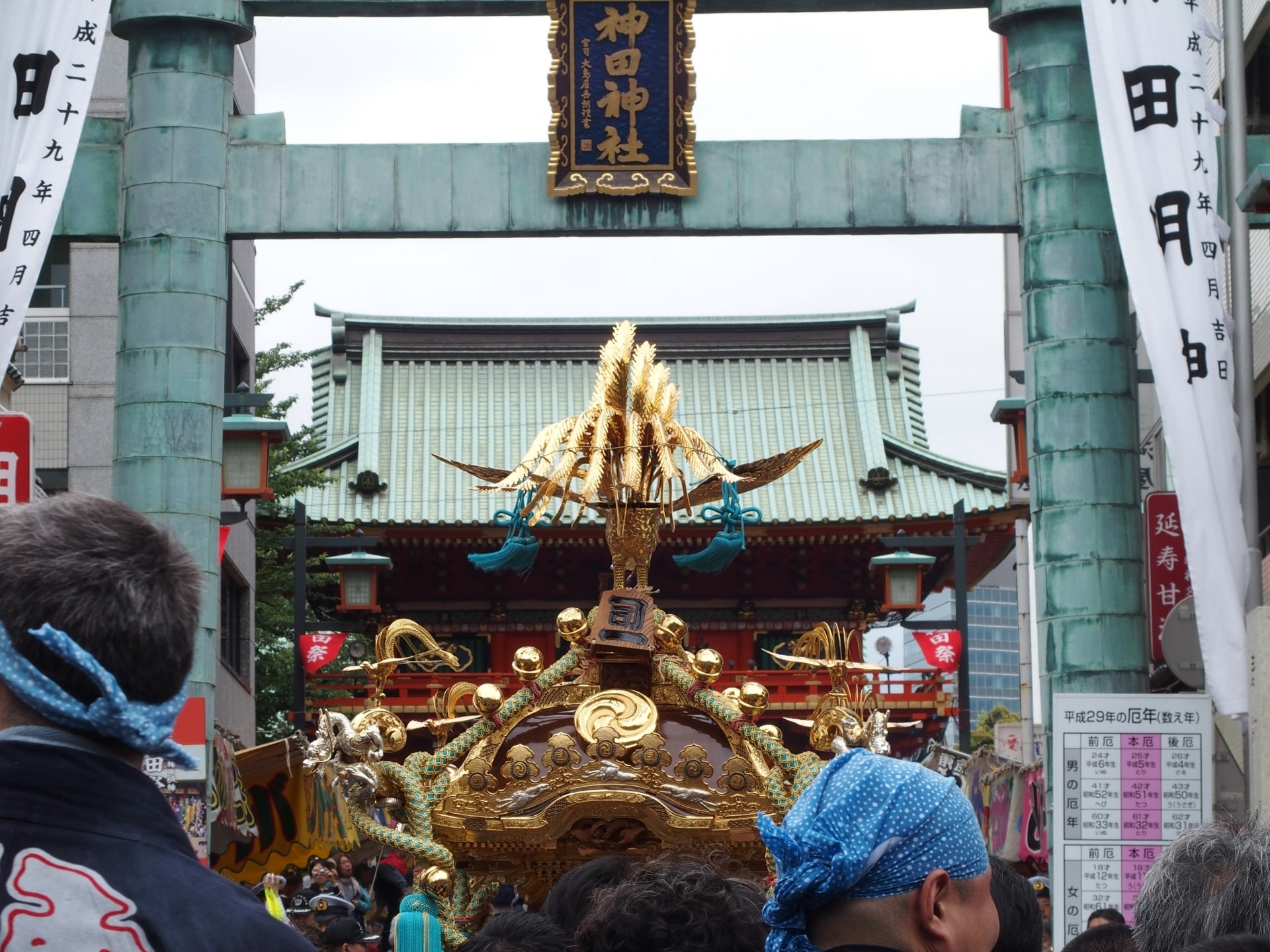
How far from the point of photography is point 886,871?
2533 millimetres

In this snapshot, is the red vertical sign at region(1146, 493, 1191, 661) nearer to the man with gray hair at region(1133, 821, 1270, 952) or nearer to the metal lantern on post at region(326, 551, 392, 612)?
the metal lantern on post at region(326, 551, 392, 612)

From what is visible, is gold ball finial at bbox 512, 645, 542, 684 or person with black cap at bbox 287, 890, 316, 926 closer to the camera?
gold ball finial at bbox 512, 645, 542, 684

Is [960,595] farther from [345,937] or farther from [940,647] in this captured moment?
[345,937]

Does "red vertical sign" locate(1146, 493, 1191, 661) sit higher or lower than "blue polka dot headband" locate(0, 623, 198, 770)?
higher

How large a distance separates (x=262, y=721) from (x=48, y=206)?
58.0 ft

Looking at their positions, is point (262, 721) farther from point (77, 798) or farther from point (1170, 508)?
point (77, 798)

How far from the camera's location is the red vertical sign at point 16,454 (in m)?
10.7

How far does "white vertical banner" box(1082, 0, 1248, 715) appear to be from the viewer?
34.1ft

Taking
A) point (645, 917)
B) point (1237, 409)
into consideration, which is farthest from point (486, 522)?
point (645, 917)

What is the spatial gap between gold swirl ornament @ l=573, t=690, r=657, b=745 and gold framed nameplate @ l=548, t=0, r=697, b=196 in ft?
12.2

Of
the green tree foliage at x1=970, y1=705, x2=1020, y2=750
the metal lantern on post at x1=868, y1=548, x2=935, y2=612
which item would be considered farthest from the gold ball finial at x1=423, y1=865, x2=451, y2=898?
the green tree foliage at x1=970, y1=705, x2=1020, y2=750

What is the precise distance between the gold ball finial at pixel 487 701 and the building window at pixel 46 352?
1040 cm

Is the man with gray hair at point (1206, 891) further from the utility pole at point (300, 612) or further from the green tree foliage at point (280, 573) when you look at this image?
the green tree foliage at point (280, 573)

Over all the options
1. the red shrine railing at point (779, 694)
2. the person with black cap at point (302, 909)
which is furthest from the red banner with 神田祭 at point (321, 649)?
the person with black cap at point (302, 909)
